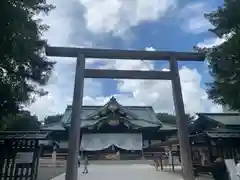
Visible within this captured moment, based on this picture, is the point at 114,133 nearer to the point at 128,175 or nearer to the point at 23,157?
the point at 128,175

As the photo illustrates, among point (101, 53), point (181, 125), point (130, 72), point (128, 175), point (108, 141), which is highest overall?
point (101, 53)

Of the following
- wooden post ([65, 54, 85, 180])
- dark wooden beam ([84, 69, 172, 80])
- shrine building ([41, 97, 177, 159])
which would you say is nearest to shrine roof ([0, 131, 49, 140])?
wooden post ([65, 54, 85, 180])

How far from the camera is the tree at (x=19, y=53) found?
737 centimetres

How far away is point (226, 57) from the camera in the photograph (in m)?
9.16

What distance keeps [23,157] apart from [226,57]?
8.34 meters

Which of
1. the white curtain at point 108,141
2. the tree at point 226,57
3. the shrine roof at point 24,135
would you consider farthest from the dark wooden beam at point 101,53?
the white curtain at point 108,141

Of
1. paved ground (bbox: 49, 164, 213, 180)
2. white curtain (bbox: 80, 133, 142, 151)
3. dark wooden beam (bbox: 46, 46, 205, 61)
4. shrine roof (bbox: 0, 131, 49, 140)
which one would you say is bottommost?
paved ground (bbox: 49, 164, 213, 180)

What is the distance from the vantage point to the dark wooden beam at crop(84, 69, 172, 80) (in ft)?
24.8

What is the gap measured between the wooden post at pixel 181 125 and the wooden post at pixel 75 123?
108 inches

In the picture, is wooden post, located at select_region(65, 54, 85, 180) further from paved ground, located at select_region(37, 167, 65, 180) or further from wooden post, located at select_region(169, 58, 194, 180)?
paved ground, located at select_region(37, 167, 65, 180)

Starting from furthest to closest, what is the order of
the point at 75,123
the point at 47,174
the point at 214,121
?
the point at 214,121 → the point at 47,174 → the point at 75,123

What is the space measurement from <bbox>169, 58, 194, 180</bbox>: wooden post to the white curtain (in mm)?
17373

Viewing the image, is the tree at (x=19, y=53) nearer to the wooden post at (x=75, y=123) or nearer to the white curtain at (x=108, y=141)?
the wooden post at (x=75, y=123)

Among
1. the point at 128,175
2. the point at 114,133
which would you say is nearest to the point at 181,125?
the point at 128,175
